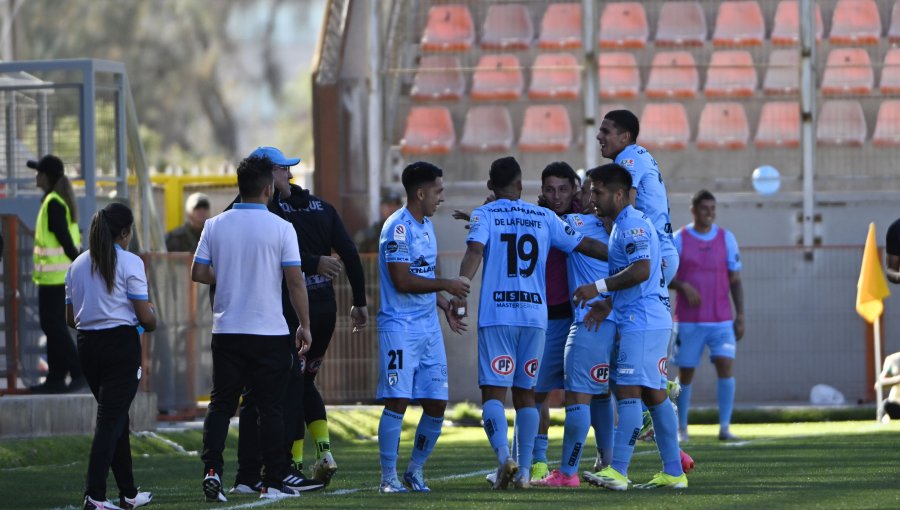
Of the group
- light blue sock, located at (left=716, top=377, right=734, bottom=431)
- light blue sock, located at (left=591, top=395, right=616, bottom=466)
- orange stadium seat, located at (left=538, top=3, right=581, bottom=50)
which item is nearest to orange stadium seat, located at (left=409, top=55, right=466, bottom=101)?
orange stadium seat, located at (left=538, top=3, right=581, bottom=50)

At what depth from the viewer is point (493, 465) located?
12.9m

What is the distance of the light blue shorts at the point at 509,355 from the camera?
1056cm

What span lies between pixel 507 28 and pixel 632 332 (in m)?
16.2

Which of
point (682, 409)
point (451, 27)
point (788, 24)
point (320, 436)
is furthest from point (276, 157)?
point (788, 24)

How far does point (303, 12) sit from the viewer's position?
7806cm

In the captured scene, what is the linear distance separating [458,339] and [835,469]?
9.80 metres

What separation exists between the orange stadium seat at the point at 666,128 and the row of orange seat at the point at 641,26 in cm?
150

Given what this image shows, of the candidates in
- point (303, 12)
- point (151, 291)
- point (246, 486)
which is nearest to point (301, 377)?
point (246, 486)

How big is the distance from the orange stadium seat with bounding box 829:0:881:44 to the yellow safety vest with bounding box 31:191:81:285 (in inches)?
541

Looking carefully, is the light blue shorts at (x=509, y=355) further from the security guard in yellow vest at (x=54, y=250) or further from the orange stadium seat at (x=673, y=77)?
the orange stadium seat at (x=673, y=77)

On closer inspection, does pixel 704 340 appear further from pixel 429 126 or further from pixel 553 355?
pixel 429 126

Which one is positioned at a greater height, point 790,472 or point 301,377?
point 301,377

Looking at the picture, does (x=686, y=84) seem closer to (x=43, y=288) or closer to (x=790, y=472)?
(x=43, y=288)

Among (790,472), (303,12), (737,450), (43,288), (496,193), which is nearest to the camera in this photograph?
(496,193)
